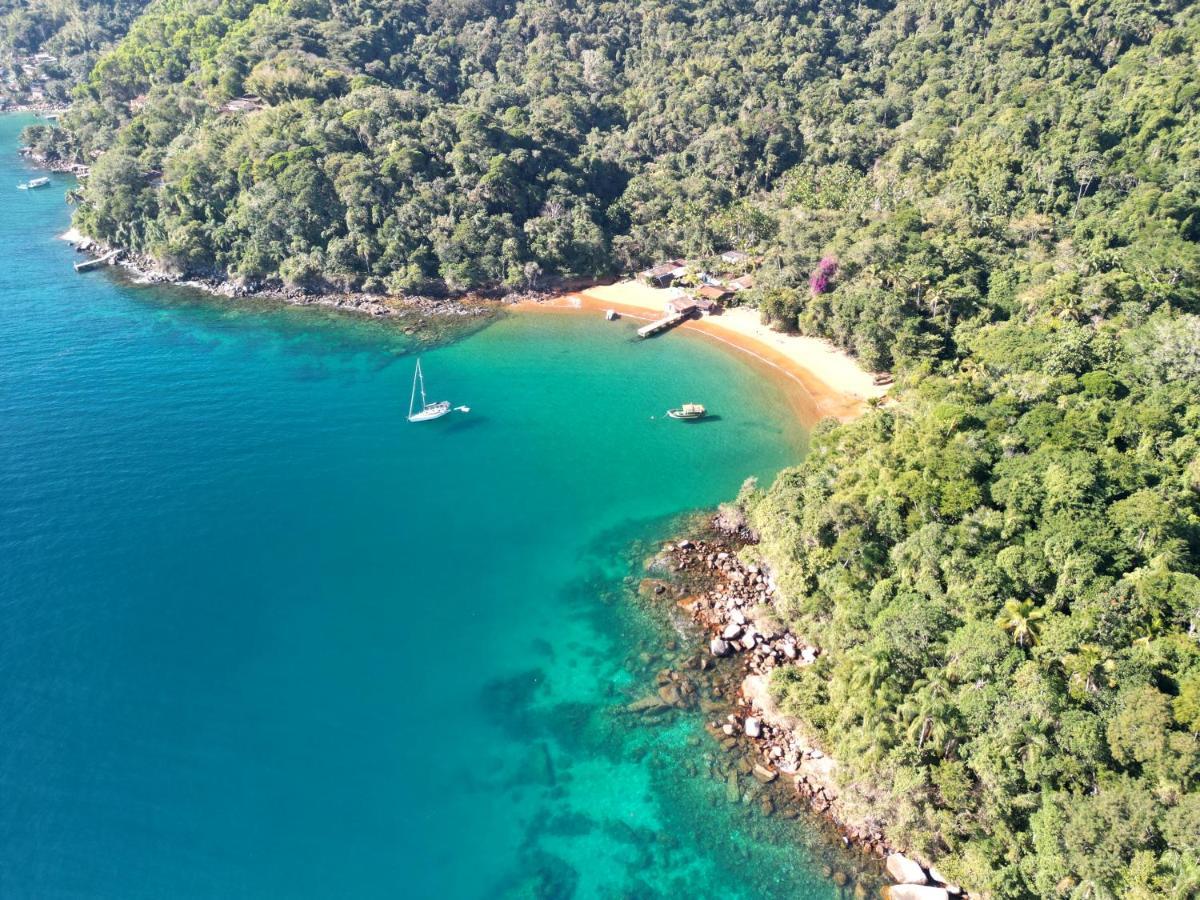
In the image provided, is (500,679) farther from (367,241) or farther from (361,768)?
(367,241)

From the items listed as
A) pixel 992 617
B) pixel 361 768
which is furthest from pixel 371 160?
pixel 992 617

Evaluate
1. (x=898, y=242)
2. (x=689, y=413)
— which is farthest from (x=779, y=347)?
(x=689, y=413)

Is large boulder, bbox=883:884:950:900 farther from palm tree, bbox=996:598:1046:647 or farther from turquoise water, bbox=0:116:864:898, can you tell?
palm tree, bbox=996:598:1046:647

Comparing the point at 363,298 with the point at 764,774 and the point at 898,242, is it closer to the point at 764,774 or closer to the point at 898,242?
the point at 898,242

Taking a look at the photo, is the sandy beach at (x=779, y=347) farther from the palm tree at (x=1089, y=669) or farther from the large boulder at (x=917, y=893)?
the large boulder at (x=917, y=893)

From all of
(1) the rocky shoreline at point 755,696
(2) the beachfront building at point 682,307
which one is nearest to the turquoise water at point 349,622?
(1) the rocky shoreline at point 755,696

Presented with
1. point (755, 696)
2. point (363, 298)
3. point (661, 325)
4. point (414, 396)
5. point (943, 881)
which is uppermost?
point (363, 298)
